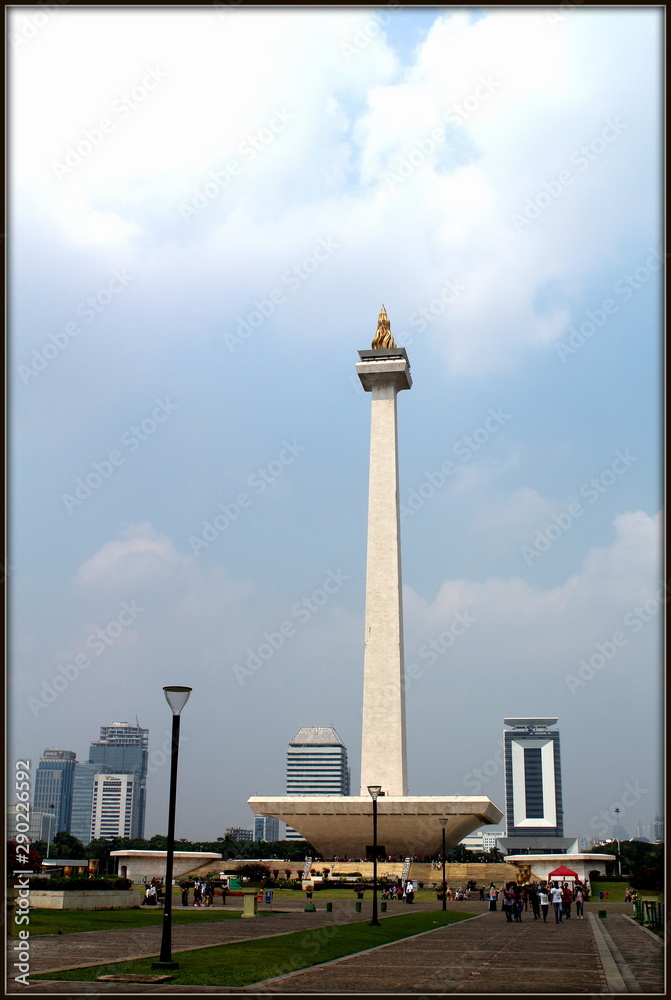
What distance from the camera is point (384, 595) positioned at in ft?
179

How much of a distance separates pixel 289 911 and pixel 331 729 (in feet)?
530

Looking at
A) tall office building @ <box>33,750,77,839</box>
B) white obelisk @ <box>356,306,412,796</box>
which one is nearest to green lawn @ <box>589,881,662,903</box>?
white obelisk @ <box>356,306,412,796</box>

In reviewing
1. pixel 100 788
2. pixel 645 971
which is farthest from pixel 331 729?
pixel 645 971

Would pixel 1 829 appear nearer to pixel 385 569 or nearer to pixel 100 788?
pixel 385 569

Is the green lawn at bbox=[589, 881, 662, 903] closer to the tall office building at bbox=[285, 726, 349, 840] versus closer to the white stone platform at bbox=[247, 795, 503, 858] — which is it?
the white stone platform at bbox=[247, 795, 503, 858]

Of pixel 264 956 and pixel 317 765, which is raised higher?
pixel 264 956

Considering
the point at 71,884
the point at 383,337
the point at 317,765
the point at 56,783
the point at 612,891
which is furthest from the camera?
the point at 56,783

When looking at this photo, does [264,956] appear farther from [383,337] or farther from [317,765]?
[317,765]

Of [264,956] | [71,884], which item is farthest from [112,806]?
[264,956]

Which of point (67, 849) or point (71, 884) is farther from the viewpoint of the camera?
point (67, 849)

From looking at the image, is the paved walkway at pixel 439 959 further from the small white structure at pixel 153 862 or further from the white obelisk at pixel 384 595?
the small white structure at pixel 153 862

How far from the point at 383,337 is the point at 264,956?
49460 mm

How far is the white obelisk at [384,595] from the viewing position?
52.2 m

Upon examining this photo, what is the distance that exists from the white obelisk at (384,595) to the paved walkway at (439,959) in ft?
90.4
